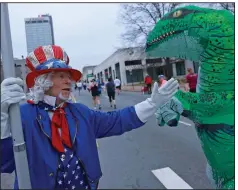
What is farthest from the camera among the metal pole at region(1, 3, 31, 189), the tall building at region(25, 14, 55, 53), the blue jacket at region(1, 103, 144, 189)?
the tall building at region(25, 14, 55, 53)

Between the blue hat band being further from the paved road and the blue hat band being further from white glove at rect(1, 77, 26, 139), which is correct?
the paved road

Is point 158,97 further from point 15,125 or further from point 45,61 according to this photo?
point 15,125

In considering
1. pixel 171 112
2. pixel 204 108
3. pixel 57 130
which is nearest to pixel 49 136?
pixel 57 130

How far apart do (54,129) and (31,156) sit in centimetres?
16

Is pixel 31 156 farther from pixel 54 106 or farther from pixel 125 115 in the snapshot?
pixel 125 115

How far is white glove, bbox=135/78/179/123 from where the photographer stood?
1347 millimetres

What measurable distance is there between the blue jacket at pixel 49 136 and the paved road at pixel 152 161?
153cm

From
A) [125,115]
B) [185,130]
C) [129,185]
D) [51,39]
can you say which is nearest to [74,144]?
[125,115]

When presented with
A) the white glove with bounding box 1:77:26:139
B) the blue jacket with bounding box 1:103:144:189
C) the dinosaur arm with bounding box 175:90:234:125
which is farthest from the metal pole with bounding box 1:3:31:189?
the dinosaur arm with bounding box 175:90:234:125

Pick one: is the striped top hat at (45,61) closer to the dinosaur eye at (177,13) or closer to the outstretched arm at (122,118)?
the outstretched arm at (122,118)

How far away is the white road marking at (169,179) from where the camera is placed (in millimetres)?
2746

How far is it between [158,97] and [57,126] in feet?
1.66

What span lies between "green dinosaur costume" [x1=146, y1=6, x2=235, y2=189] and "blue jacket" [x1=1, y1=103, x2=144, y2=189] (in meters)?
0.28

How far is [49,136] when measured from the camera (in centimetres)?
128
